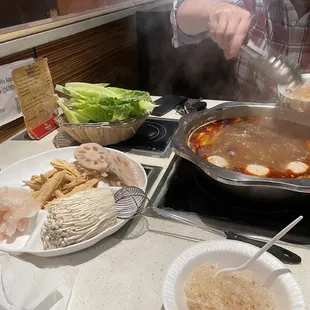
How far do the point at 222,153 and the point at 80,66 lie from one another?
121cm

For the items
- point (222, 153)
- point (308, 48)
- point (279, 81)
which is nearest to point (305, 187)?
point (222, 153)

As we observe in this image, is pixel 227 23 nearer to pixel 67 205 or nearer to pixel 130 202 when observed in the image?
pixel 130 202

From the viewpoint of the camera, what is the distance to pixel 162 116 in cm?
164

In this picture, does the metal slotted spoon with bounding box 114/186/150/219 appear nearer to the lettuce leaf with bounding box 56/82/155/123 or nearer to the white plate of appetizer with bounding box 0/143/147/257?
the white plate of appetizer with bounding box 0/143/147/257

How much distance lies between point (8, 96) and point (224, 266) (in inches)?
46.3

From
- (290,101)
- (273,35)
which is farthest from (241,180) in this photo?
(273,35)

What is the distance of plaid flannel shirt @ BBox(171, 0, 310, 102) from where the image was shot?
69.1 inches

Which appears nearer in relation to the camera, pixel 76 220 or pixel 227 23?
pixel 76 220

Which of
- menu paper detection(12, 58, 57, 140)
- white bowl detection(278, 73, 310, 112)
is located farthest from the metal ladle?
menu paper detection(12, 58, 57, 140)

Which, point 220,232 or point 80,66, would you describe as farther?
point 80,66

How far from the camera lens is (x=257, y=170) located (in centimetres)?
102

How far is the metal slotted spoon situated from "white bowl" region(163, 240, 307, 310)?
22 centimetres

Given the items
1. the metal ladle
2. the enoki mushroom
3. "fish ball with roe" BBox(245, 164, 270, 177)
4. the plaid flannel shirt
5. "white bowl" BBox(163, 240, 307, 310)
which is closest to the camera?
"white bowl" BBox(163, 240, 307, 310)

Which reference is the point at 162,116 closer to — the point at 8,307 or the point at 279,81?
the point at 279,81
